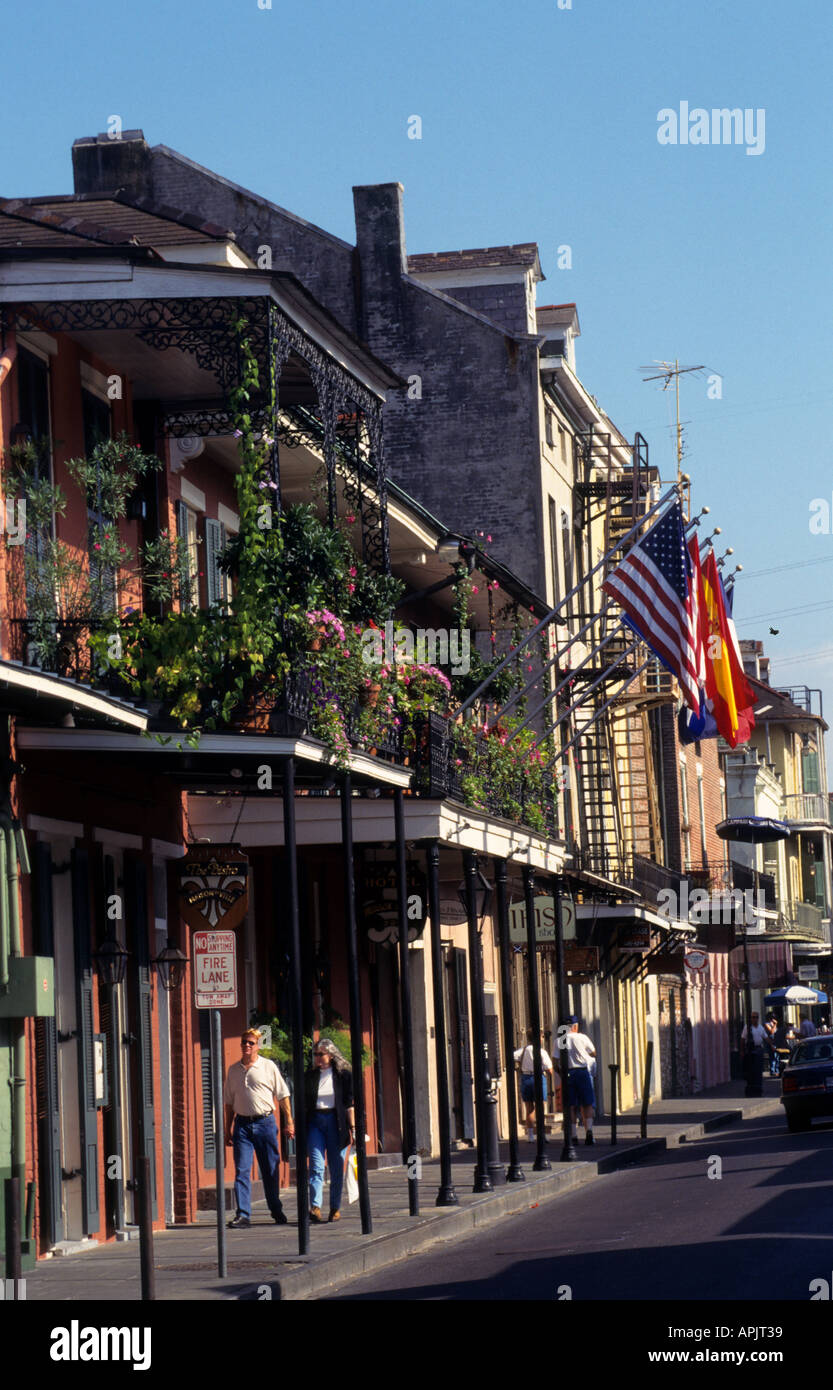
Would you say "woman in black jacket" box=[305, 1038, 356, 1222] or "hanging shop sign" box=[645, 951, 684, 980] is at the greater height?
"hanging shop sign" box=[645, 951, 684, 980]

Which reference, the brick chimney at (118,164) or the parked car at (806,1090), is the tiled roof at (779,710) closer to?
the parked car at (806,1090)

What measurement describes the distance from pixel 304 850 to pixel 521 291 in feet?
54.3

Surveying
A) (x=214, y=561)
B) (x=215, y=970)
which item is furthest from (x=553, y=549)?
(x=215, y=970)

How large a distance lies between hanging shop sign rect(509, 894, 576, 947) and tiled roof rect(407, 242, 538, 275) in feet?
35.8

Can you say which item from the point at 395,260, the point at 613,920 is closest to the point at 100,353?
the point at 395,260

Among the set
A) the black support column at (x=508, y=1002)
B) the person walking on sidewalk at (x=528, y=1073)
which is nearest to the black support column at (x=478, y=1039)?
Answer: the black support column at (x=508, y=1002)

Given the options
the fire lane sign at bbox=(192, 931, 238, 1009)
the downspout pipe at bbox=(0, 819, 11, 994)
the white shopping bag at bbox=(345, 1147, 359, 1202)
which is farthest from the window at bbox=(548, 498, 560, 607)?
the fire lane sign at bbox=(192, 931, 238, 1009)

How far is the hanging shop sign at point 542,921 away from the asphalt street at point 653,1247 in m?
7.55

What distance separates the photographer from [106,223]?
20219 millimetres

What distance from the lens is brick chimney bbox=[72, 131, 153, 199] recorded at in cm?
3262

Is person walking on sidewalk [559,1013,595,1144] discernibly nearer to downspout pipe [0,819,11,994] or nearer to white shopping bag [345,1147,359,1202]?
white shopping bag [345,1147,359,1202]

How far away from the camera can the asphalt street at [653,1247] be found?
12.7m

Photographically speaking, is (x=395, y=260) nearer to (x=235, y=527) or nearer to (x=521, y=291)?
(x=521, y=291)

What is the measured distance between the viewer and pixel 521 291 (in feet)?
121
